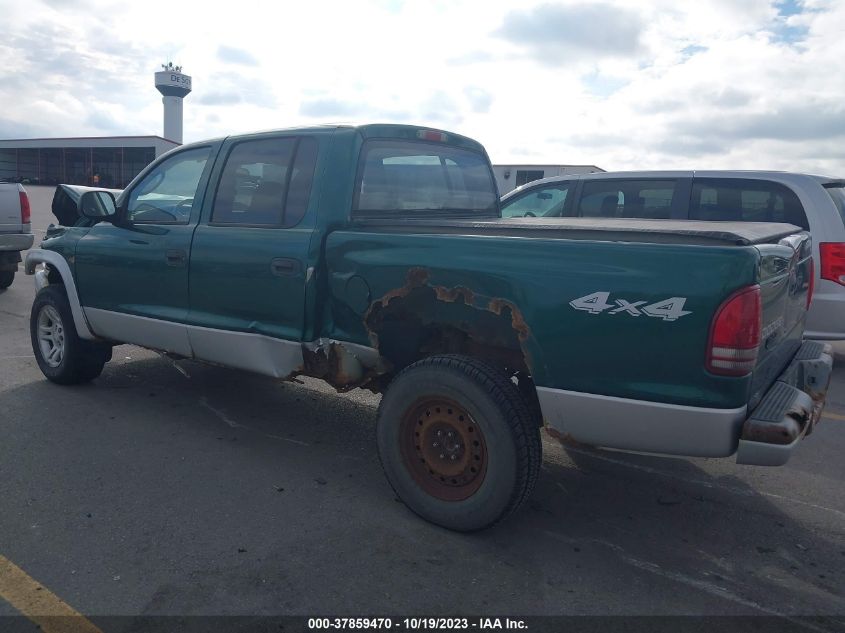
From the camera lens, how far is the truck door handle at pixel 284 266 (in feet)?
12.9

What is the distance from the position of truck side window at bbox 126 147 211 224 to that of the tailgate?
136 inches

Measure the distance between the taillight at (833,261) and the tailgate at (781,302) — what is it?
8.79 ft

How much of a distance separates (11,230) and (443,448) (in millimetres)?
9482

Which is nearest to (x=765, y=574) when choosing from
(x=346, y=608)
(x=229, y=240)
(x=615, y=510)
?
(x=615, y=510)

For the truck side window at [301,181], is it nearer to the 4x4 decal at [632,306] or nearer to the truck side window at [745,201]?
the 4x4 decal at [632,306]

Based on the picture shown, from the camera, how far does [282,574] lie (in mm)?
3055

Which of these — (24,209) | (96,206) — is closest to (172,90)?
(24,209)

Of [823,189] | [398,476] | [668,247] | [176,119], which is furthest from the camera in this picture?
[176,119]

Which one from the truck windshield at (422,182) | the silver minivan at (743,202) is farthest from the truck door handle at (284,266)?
the silver minivan at (743,202)

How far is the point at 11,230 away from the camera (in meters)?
10.4

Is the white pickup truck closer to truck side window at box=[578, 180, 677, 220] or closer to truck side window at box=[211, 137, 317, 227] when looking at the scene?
truck side window at box=[211, 137, 317, 227]

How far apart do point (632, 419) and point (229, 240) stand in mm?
2599

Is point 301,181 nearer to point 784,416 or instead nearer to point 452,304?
point 452,304

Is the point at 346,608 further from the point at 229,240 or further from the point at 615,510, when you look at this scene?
the point at 229,240
